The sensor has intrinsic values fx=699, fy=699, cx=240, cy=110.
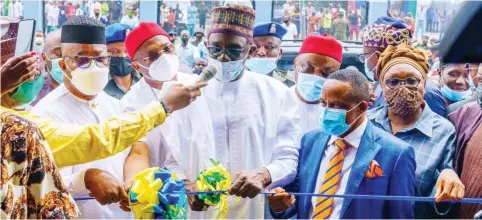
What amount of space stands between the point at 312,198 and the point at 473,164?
83cm

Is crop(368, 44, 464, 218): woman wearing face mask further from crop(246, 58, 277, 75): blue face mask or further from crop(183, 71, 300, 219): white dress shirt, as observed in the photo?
crop(246, 58, 277, 75): blue face mask

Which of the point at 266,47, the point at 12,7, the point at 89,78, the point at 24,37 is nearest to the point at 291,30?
the point at 12,7

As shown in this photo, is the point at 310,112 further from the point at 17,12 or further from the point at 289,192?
the point at 17,12

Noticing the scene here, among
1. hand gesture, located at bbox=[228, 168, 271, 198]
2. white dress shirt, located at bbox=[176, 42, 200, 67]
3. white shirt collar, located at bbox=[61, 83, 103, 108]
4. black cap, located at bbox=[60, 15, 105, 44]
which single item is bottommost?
white dress shirt, located at bbox=[176, 42, 200, 67]

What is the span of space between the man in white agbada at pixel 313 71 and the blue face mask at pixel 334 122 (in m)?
0.96

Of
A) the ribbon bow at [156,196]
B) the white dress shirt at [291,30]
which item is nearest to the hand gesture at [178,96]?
the ribbon bow at [156,196]

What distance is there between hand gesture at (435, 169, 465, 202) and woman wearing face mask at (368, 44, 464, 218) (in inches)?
2.0

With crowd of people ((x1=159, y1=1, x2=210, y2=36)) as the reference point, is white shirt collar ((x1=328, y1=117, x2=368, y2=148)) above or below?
above

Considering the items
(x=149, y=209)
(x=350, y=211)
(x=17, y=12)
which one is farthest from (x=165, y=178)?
(x=17, y=12)

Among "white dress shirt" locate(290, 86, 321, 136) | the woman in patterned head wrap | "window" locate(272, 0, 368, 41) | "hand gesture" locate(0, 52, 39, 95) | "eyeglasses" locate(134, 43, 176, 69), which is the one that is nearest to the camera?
the woman in patterned head wrap

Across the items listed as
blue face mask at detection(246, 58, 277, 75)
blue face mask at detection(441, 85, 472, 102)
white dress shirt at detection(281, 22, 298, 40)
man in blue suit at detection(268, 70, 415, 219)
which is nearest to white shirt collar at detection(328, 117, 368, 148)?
man in blue suit at detection(268, 70, 415, 219)

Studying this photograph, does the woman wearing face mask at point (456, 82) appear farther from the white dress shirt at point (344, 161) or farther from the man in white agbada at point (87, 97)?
the man in white agbada at point (87, 97)

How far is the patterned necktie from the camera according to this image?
11.6ft

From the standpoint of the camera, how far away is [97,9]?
1431 centimetres
